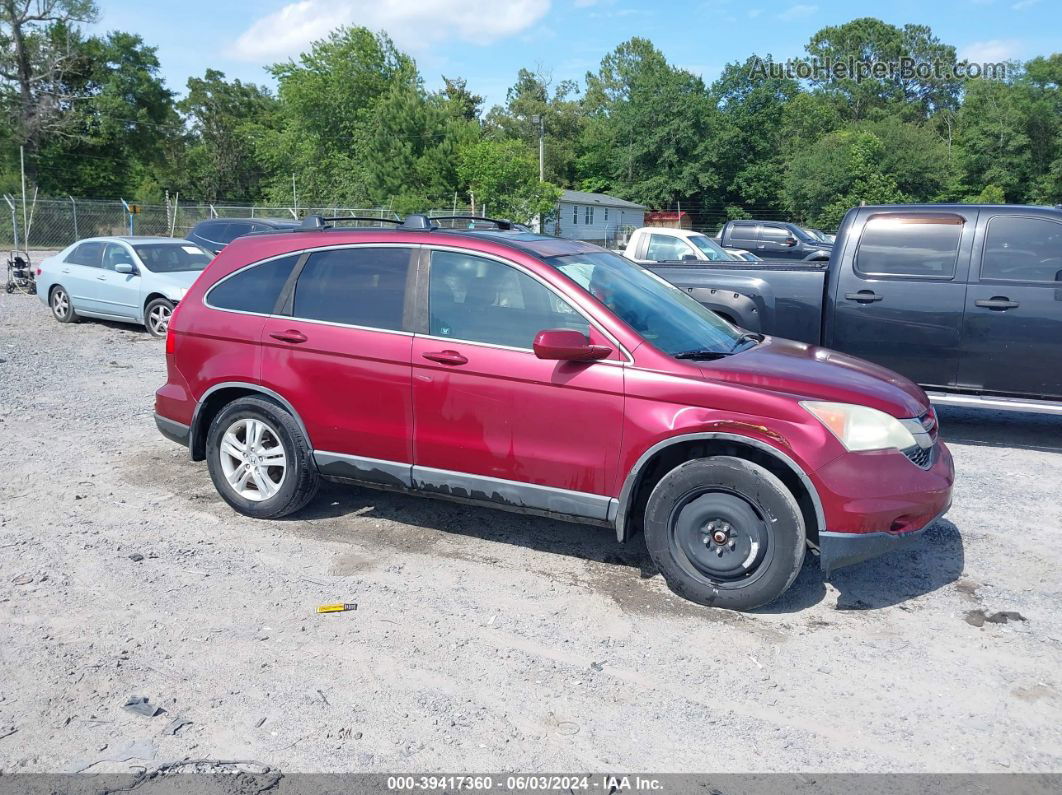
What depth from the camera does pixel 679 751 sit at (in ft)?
10.6

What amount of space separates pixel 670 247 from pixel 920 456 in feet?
40.5

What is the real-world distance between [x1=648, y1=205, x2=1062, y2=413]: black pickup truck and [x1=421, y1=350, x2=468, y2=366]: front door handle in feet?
13.1

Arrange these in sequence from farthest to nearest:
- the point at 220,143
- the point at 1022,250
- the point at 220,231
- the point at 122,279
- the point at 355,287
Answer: the point at 220,143 → the point at 220,231 → the point at 122,279 → the point at 1022,250 → the point at 355,287

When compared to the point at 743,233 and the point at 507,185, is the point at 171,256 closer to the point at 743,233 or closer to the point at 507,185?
the point at 743,233

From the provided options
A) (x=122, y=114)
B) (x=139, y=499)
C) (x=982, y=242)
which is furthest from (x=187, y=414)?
(x=122, y=114)

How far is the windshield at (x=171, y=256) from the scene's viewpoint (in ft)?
45.5

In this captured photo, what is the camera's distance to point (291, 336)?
533cm

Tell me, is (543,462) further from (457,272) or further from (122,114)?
(122,114)

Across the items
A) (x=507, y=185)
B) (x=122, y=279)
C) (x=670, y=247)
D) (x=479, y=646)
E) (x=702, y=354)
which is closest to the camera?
(x=479, y=646)

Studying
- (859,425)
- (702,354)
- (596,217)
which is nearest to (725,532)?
(859,425)

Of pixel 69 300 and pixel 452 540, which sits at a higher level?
pixel 69 300

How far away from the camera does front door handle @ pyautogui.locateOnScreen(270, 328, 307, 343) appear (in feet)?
17.4

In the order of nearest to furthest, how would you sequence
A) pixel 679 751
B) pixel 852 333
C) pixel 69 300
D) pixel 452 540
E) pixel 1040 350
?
Result: pixel 679 751
pixel 452 540
pixel 1040 350
pixel 852 333
pixel 69 300

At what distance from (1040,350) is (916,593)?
11.7 ft
